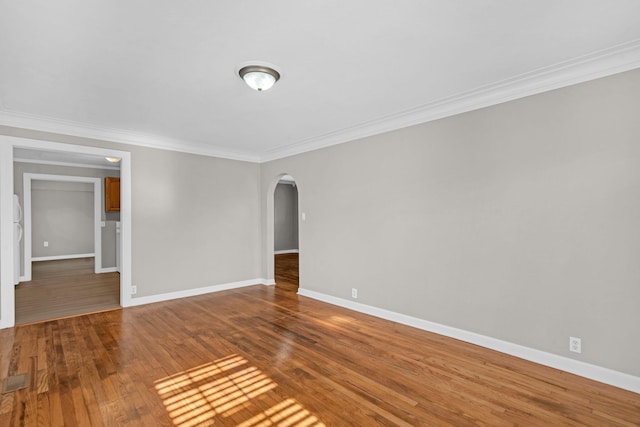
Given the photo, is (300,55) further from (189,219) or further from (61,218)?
(61,218)

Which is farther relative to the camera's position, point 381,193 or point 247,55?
point 381,193

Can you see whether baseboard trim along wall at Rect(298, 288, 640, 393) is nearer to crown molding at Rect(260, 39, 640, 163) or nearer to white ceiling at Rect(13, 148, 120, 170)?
crown molding at Rect(260, 39, 640, 163)

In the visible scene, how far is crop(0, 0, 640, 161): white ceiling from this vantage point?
6.18ft

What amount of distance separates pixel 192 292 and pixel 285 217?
5.97 meters

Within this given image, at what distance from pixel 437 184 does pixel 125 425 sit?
3.46m

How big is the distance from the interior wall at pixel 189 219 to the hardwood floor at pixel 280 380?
124cm

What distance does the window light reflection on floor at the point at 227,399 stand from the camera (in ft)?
6.77

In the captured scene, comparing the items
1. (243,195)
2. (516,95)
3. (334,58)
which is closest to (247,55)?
(334,58)

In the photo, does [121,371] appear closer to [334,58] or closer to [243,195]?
[334,58]

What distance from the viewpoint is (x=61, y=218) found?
30.1 ft

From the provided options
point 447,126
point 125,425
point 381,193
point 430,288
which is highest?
point 447,126

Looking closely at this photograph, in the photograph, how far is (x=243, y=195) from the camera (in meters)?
5.96

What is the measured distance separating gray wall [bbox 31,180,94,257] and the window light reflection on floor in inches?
363

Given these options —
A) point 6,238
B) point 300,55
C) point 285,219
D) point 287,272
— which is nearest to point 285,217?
point 285,219
